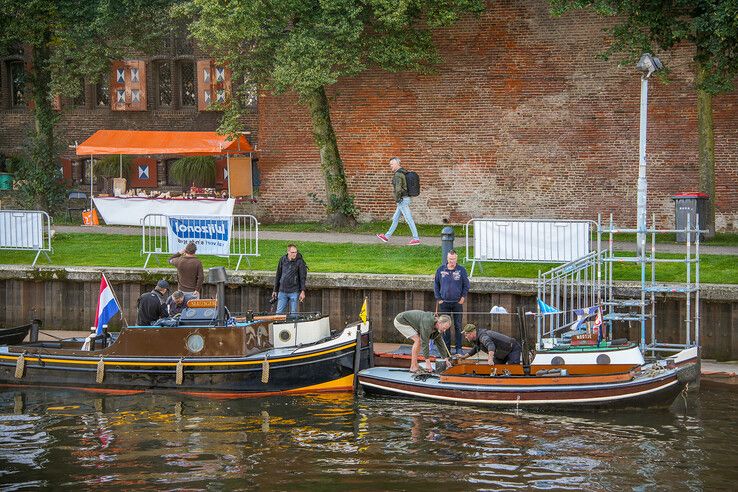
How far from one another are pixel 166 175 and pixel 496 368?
798 inches

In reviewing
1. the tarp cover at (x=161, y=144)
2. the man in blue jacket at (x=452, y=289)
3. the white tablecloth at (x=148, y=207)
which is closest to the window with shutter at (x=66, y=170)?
the tarp cover at (x=161, y=144)

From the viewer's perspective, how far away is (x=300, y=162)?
35312mm

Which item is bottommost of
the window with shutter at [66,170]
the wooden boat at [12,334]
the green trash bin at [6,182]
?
the wooden boat at [12,334]

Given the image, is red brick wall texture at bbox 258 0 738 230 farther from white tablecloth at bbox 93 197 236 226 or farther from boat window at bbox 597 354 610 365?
boat window at bbox 597 354 610 365

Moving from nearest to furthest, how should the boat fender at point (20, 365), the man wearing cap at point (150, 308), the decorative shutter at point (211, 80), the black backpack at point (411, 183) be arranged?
the man wearing cap at point (150, 308)
the boat fender at point (20, 365)
the black backpack at point (411, 183)
the decorative shutter at point (211, 80)

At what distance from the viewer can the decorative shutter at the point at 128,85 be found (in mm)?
37688

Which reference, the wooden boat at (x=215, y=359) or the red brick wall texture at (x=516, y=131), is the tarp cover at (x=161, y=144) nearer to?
the red brick wall texture at (x=516, y=131)

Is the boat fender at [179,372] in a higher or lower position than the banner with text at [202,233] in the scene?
lower

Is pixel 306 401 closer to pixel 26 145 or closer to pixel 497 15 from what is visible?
pixel 497 15

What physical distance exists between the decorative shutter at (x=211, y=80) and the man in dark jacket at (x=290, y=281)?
1374 cm

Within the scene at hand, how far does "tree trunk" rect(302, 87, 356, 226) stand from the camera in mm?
32906

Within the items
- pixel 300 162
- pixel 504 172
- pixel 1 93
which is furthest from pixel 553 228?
pixel 1 93

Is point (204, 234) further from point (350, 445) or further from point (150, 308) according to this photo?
point (350, 445)

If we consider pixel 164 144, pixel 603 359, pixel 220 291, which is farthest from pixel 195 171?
pixel 603 359
